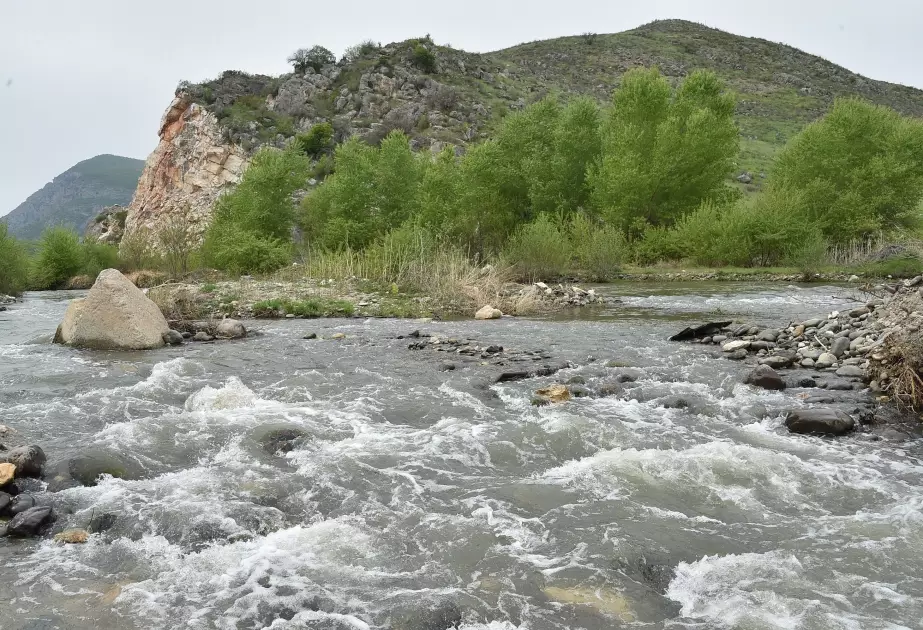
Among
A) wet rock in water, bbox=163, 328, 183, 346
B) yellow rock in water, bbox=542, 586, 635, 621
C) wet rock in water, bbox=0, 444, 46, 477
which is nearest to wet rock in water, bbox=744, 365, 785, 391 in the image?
yellow rock in water, bbox=542, 586, 635, 621

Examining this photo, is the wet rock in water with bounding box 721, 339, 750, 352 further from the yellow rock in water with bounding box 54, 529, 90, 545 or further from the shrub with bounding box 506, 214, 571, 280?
the shrub with bounding box 506, 214, 571, 280

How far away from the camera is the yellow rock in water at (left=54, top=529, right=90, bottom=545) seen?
16.4ft

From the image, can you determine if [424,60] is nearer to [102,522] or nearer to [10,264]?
[10,264]

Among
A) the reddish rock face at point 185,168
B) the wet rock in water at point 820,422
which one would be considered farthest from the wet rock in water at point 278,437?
the reddish rock face at point 185,168

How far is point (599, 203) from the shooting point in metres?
40.0

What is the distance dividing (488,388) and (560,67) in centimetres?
11149

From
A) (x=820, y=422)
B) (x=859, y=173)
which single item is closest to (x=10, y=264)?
(x=820, y=422)

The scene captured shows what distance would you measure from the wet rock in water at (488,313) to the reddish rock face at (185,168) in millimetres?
56814

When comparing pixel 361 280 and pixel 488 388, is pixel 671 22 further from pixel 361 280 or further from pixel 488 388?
pixel 488 388

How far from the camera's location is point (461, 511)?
5.66m

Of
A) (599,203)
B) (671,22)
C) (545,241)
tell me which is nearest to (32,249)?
(545,241)

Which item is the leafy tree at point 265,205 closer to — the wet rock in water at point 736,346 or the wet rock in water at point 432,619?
the wet rock in water at point 736,346

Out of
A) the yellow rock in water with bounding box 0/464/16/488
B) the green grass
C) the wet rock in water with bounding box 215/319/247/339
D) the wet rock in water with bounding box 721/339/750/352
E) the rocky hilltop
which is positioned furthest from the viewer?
the rocky hilltop

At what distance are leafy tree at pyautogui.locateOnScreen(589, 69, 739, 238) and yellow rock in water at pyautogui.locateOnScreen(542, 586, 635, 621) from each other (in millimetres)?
36708
